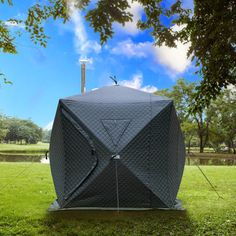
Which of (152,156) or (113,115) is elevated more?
(113,115)

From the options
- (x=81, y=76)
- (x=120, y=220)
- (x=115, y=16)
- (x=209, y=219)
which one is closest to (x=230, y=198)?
(x=209, y=219)

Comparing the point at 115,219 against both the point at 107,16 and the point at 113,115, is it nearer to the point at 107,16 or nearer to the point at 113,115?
the point at 113,115

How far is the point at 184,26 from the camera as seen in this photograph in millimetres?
7176

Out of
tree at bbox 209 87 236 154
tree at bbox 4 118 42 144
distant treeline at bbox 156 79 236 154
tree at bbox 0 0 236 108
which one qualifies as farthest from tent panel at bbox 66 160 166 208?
tree at bbox 4 118 42 144

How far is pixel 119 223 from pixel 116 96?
2126 millimetres

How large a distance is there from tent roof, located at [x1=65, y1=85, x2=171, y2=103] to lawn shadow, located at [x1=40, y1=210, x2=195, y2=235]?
6.16ft

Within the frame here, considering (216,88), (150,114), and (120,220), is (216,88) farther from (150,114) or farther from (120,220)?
(120,220)

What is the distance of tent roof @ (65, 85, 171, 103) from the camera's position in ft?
17.2

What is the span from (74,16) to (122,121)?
113 inches

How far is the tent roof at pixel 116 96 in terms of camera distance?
5254 millimetres

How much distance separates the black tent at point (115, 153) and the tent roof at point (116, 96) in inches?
0.9

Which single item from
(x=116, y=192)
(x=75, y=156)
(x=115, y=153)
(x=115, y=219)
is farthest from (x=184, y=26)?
(x=115, y=219)

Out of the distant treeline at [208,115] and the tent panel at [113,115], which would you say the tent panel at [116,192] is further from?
the distant treeline at [208,115]

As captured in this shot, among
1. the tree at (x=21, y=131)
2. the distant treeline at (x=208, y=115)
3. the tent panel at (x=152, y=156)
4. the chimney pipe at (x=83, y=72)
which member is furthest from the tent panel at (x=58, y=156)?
the tree at (x=21, y=131)
